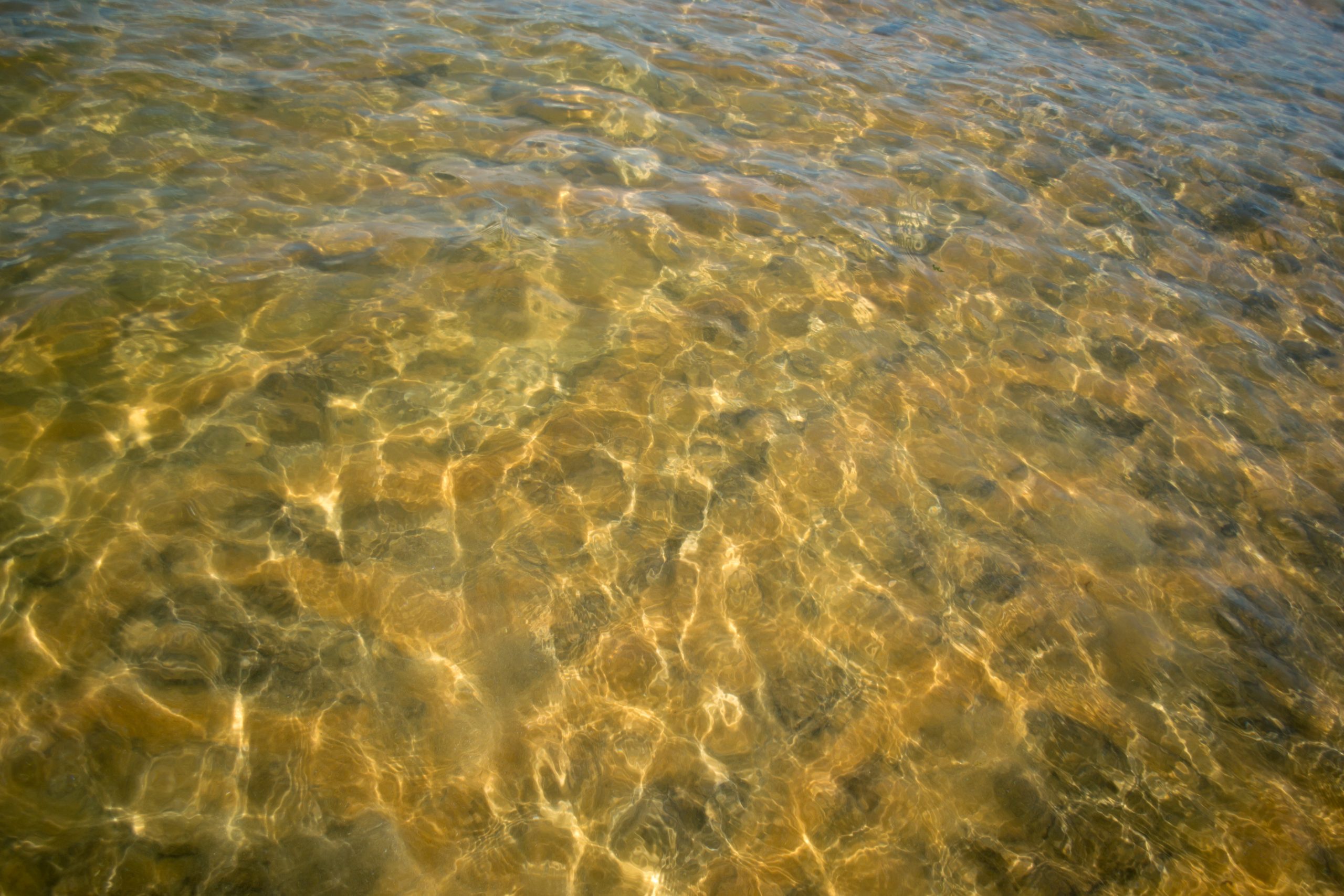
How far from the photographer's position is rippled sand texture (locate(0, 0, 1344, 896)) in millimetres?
3840

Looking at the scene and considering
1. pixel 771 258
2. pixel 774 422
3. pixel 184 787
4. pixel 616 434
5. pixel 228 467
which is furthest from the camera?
pixel 771 258

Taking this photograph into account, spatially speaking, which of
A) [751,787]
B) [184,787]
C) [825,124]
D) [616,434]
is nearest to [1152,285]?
[825,124]

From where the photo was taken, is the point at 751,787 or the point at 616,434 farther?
the point at 616,434

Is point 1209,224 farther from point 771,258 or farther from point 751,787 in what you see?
point 751,787

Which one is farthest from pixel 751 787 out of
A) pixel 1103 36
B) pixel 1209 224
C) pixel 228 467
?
pixel 1103 36

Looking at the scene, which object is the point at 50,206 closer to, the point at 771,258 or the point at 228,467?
the point at 228,467

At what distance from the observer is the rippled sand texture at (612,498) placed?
12.6ft

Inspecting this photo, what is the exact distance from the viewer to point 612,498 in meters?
5.20

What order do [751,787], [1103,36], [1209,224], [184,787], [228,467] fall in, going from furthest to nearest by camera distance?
1. [1103,36]
2. [1209,224]
3. [228,467]
4. [751,787]
5. [184,787]

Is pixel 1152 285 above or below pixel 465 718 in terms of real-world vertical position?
above

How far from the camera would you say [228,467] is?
4.76m

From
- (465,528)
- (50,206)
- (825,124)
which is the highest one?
(825,124)

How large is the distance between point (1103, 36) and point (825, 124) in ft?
29.2

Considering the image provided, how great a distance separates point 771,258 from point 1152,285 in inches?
187
